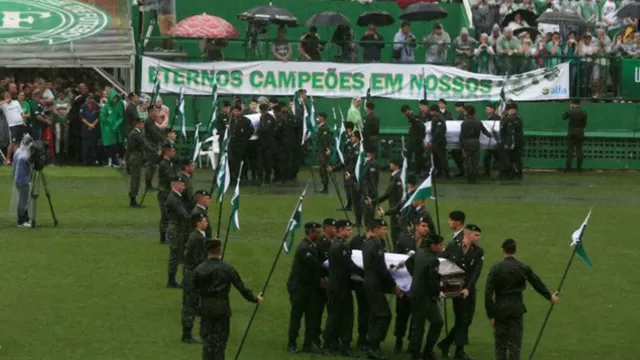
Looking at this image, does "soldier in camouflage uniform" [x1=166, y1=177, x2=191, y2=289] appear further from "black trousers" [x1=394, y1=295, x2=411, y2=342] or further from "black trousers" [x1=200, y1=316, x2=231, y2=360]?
"black trousers" [x1=200, y1=316, x2=231, y2=360]

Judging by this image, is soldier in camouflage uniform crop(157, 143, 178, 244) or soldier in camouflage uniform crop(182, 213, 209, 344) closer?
soldier in camouflage uniform crop(182, 213, 209, 344)

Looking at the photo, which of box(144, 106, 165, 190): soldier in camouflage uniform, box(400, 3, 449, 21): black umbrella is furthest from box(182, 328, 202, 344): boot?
box(400, 3, 449, 21): black umbrella

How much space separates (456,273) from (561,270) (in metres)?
7.45

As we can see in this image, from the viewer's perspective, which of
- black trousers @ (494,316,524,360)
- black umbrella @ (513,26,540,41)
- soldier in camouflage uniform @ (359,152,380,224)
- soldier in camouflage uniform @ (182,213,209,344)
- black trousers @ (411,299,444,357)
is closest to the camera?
black trousers @ (494,316,524,360)

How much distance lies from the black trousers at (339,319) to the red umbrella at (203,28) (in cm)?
2261

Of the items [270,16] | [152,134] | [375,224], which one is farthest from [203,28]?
[375,224]

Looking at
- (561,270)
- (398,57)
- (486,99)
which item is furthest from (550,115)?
(561,270)

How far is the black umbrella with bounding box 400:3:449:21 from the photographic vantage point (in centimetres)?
4406

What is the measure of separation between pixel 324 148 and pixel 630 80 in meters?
11.6

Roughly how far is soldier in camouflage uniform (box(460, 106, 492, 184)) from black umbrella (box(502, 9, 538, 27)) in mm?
6366

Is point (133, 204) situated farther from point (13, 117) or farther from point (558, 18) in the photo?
point (558, 18)

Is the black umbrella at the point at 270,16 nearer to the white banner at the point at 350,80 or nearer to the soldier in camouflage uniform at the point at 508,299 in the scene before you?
the white banner at the point at 350,80

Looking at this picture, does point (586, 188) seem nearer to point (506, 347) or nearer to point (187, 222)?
point (187, 222)

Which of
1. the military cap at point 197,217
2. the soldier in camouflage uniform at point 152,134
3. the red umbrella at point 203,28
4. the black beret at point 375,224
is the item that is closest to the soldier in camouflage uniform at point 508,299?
the black beret at point 375,224
